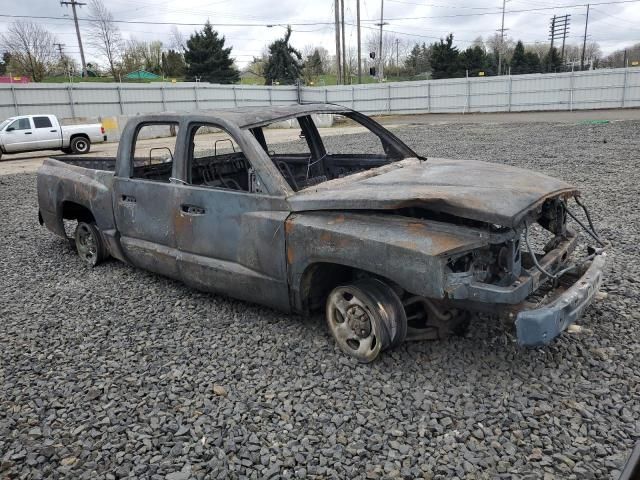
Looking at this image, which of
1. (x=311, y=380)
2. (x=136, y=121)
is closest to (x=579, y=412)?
(x=311, y=380)

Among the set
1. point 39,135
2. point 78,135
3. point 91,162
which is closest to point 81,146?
point 78,135

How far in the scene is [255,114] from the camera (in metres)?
4.09

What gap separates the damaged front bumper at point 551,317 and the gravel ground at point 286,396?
394 mm

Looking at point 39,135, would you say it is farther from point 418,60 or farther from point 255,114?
point 418,60

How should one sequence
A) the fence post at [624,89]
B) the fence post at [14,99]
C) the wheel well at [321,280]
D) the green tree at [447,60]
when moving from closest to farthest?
the wheel well at [321,280], the fence post at [14,99], the fence post at [624,89], the green tree at [447,60]

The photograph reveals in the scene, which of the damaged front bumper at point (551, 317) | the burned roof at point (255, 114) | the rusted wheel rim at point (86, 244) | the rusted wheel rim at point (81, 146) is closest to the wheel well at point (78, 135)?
the rusted wheel rim at point (81, 146)

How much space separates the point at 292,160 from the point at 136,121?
60.0 inches

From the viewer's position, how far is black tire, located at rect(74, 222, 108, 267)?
543cm

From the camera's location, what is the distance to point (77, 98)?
91.9 feet

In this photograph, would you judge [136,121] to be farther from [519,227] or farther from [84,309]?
[519,227]

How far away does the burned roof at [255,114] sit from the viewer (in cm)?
393

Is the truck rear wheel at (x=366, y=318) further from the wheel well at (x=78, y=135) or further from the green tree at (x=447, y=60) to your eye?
the green tree at (x=447, y=60)

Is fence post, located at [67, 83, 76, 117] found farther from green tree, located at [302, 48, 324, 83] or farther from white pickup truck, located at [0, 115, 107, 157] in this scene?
green tree, located at [302, 48, 324, 83]

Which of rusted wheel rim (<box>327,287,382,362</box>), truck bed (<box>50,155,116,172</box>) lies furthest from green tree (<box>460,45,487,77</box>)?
rusted wheel rim (<box>327,287,382,362</box>)
